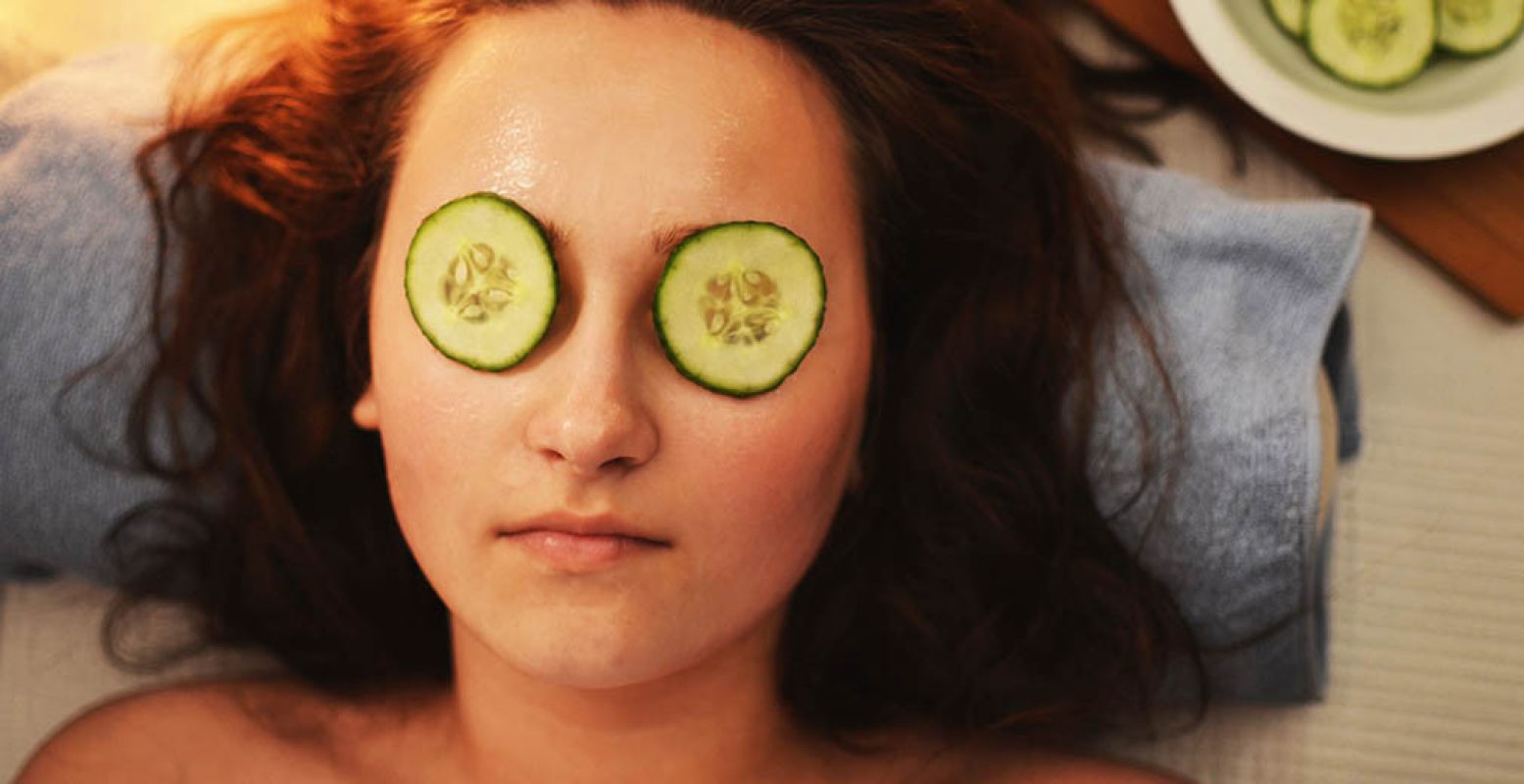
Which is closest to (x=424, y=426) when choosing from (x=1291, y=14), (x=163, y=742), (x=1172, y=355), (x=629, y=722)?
(x=629, y=722)

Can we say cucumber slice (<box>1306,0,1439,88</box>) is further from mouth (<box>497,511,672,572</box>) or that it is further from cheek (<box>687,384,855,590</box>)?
mouth (<box>497,511,672,572</box>)

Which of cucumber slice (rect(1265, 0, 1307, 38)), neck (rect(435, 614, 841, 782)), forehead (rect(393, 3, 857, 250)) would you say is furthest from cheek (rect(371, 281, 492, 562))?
cucumber slice (rect(1265, 0, 1307, 38))

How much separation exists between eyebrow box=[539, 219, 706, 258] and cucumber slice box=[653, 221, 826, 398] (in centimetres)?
1

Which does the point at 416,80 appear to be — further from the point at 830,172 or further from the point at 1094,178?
the point at 1094,178

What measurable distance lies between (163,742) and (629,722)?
612 mm

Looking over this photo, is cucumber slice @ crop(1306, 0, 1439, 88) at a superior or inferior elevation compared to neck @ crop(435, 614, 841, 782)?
superior

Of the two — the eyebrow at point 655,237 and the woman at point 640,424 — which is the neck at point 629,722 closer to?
the woman at point 640,424


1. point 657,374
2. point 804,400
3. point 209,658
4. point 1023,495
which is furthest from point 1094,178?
point 209,658

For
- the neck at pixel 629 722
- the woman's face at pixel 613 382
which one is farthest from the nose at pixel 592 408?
the neck at pixel 629 722

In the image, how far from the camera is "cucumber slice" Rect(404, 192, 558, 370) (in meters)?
1.23

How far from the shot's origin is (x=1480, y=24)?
6.10 feet

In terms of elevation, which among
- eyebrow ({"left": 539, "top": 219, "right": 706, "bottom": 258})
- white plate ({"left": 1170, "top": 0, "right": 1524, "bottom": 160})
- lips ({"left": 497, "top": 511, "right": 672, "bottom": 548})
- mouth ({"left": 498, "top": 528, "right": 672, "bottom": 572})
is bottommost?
mouth ({"left": 498, "top": 528, "right": 672, "bottom": 572})

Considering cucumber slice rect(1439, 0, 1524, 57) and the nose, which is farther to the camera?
cucumber slice rect(1439, 0, 1524, 57)

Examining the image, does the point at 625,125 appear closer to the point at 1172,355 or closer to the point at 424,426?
the point at 424,426
